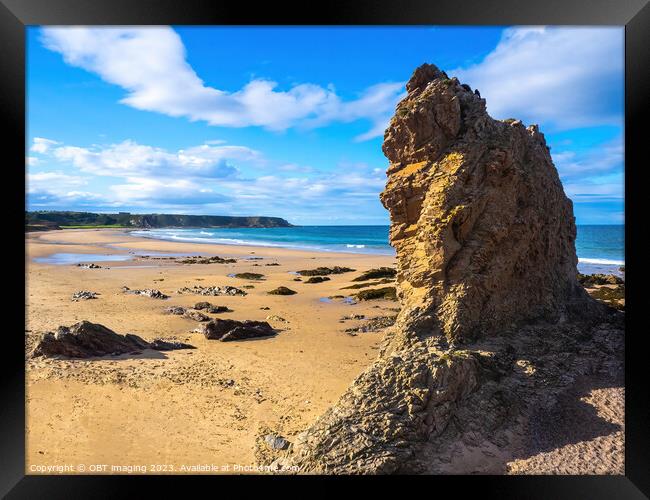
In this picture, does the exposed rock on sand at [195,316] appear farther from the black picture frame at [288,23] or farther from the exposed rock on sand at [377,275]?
the exposed rock on sand at [377,275]

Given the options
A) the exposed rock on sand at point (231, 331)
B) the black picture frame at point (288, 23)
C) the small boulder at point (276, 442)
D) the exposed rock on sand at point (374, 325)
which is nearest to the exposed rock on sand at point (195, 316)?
the exposed rock on sand at point (231, 331)

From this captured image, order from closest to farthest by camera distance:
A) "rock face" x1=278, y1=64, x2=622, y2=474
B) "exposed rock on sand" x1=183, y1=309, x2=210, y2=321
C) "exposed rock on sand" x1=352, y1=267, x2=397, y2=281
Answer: "rock face" x1=278, y1=64, x2=622, y2=474
"exposed rock on sand" x1=183, y1=309, x2=210, y2=321
"exposed rock on sand" x1=352, y1=267, x2=397, y2=281

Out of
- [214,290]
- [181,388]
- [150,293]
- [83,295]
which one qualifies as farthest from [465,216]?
[83,295]

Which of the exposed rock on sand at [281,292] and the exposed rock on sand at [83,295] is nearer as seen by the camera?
the exposed rock on sand at [83,295]

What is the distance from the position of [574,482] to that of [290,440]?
393cm

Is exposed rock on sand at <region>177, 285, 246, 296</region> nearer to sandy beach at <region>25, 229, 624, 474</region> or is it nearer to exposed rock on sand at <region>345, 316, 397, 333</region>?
sandy beach at <region>25, 229, 624, 474</region>

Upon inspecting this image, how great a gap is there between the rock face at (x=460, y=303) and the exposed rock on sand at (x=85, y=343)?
660cm

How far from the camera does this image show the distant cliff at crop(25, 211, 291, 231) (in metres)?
84.2

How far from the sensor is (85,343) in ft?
32.8

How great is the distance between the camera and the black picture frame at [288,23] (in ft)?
17.1

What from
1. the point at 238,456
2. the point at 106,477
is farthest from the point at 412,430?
the point at 106,477

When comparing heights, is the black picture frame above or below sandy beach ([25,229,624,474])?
above

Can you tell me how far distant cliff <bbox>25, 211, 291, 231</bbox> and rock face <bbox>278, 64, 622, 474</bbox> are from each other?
77.2m

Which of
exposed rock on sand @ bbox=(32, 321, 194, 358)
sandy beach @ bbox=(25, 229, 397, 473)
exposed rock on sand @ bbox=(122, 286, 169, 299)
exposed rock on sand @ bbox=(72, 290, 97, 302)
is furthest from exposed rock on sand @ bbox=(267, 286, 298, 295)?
exposed rock on sand @ bbox=(32, 321, 194, 358)
